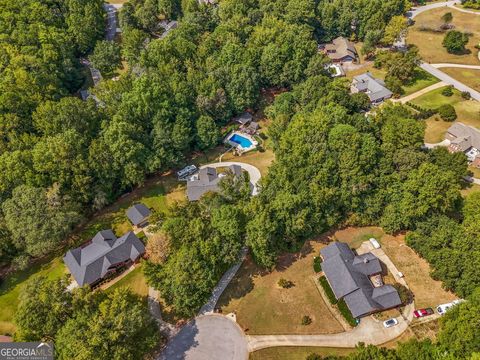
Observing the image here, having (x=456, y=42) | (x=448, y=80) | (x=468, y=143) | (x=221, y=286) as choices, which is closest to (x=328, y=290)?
(x=221, y=286)

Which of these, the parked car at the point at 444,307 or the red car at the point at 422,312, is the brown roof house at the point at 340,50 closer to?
the parked car at the point at 444,307

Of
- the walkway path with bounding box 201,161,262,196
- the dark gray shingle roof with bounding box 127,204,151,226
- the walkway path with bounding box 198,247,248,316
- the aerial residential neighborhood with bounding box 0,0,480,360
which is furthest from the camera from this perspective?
the walkway path with bounding box 201,161,262,196

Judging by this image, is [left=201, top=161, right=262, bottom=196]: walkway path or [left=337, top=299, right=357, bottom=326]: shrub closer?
[left=337, top=299, right=357, bottom=326]: shrub

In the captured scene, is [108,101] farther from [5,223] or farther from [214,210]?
[214,210]

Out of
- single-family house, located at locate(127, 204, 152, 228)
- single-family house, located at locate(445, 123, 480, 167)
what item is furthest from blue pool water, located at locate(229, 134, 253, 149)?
single-family house, located at locate(445, 123, 480, 167)

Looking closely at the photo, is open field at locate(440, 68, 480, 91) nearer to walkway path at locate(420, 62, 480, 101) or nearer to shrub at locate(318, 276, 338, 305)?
walkway path at locate(420, 62, 480, 101)

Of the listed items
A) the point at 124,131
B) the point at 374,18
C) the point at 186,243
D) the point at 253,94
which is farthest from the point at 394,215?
the point at 374,18
